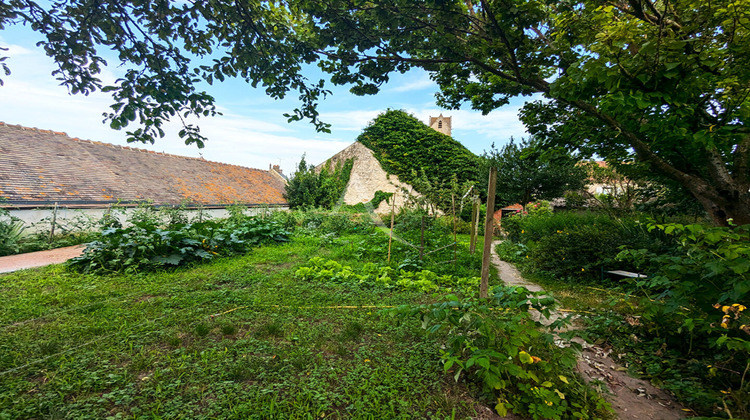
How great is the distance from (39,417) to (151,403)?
1.93ft

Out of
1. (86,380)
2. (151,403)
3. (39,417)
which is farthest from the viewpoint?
(86,380)

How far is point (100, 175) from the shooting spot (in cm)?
1296

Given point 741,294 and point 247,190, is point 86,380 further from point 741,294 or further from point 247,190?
point 247,190

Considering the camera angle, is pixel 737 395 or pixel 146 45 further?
pixel 146 45

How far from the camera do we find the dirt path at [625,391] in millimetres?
2072

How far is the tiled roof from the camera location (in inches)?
411

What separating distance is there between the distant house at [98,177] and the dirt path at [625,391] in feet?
39.9

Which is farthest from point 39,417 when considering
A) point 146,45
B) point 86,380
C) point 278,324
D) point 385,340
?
point 146,45

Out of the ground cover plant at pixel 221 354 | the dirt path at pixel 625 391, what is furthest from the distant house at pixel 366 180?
the dirt path at pixel 625 391

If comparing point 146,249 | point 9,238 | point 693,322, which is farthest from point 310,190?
point 693,322

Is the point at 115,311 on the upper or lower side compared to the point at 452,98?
lower

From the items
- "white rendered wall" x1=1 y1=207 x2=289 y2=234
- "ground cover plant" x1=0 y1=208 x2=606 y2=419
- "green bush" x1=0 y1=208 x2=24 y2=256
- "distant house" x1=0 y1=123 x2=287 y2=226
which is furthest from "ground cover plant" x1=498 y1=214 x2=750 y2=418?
"distant house" x1=0 y1=123 x2=287 y2=226

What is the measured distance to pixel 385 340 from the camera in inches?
112

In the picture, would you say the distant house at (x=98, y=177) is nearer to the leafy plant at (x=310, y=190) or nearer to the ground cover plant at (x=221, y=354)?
the leafy plant at (x=310, y=190)
